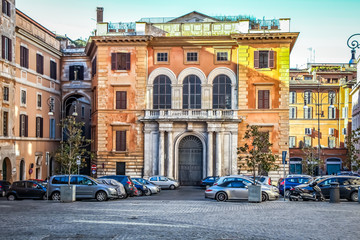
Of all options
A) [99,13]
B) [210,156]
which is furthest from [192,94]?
[99,13]

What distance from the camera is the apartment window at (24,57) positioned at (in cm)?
4653

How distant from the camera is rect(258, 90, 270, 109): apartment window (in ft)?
162

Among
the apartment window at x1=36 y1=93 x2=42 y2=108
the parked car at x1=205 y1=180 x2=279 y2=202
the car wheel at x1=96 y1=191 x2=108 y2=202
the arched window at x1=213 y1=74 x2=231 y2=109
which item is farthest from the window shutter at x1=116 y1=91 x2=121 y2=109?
the parked car at x1=205 y1=180 x2=279 y2=202

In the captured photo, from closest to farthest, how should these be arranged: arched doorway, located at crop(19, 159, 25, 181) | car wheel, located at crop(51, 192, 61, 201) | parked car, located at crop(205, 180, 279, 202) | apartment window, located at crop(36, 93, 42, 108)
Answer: parked car, located at crop(205, 180, 279, 202), car wheel, located at crop(51, 192, 61, 201), arched doorway, located at crop(19, 159, 25, 181), apartment window, located at crop(36, 93, 42, 108)

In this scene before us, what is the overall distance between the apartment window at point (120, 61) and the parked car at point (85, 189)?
2132 centimetres

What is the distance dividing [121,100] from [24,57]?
9.77 metres

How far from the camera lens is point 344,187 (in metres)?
30.3

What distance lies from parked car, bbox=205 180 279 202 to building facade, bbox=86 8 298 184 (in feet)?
61.1

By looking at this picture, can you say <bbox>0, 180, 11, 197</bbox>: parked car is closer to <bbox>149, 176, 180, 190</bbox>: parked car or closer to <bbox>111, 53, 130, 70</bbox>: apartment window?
<bbox>149, 176, 180, 190</bbox>: parked car

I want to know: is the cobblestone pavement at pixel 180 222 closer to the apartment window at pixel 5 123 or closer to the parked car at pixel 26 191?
the parked car at pixel 26 191

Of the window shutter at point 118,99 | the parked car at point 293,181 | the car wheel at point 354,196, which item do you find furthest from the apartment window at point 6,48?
the car wheel at point 354,196

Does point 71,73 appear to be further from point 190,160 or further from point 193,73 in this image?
point 190,160

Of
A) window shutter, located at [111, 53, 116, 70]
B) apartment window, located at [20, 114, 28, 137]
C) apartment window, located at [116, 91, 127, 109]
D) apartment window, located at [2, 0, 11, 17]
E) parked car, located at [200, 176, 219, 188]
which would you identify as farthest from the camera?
window shutter, located at [111, 53, 116, 70]

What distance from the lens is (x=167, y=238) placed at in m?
15.6
